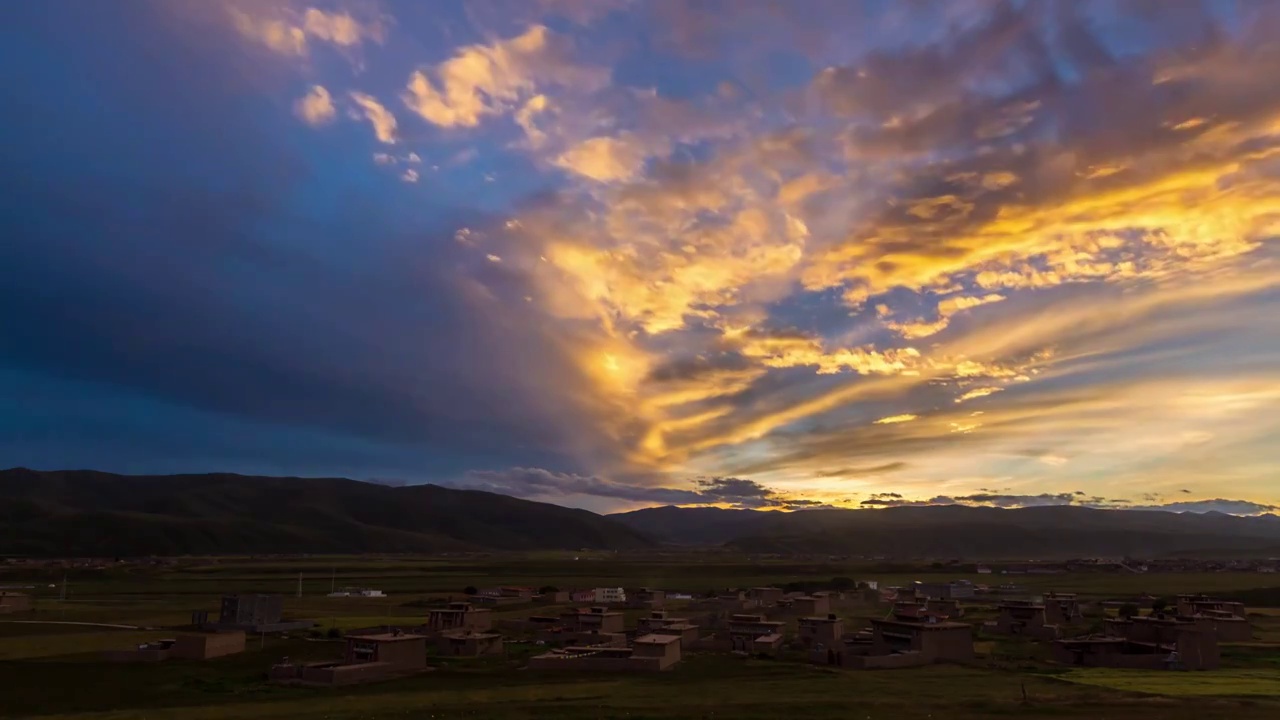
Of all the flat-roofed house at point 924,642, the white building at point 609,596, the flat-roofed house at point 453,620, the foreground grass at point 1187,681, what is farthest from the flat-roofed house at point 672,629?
the white building at point 609,596

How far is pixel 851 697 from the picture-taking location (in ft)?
122

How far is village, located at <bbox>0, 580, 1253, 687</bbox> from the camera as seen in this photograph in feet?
157

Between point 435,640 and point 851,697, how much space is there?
105 ft

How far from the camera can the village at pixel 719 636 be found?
48000mm

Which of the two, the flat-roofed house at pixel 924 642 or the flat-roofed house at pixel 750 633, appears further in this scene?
the flat-roofed house at pixel 750 633

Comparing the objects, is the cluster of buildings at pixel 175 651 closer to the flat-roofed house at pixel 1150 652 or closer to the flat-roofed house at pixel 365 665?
the flat-roofed house at pixel 365 665

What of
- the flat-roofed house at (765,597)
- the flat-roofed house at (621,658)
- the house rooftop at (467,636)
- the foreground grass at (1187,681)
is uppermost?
the flat-roofed house at (765,597)

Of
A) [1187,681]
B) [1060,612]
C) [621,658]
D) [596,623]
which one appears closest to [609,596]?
[596,623]

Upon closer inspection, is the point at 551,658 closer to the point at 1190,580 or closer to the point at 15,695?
the point at 15,695

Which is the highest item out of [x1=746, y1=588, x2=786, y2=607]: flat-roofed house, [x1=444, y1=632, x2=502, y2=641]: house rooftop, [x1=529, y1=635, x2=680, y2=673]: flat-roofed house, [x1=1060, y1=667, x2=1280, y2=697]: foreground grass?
[x1=746, y1=588, x2=786, y2=607]: flat-roofed house

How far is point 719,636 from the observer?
6097cm

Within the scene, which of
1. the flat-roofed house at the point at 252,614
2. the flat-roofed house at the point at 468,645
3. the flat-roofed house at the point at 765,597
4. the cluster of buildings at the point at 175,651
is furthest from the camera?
the flat-roofed house at the point at 765,597

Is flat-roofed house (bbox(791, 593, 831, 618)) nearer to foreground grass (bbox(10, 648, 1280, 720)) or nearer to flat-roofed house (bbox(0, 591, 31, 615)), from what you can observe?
foreground grass (bbox(10, 648, 1280, 720))

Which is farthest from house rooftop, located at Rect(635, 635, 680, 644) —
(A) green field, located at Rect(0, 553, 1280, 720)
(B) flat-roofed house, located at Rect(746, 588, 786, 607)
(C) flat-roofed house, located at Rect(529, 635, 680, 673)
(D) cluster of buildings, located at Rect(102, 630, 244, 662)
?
(B) flat-roofed house, located at Rect(746, 588, 786, 607)
